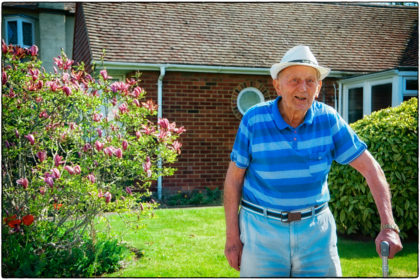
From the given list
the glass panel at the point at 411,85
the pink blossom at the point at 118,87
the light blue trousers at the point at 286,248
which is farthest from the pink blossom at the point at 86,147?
the glass panel at the point at 411,85

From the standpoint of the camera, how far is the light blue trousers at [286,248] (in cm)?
240

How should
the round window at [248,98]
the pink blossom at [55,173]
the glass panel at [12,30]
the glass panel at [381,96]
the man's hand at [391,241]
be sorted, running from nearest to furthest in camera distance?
1. the man's hand at [391,241]
2. the pink blossom at [55,173]
3. the round window at [248,98]
4. the glass panel at [381,96]
5. the glass panel at [12,30]

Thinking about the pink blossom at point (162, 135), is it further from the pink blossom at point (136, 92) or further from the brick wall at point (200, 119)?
the brick wall at point (200, 119)

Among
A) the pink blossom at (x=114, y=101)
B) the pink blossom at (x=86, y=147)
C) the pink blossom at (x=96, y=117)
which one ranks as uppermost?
the pink blossom at (x=114, y=101)

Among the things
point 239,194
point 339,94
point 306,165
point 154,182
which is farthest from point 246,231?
point 339,94

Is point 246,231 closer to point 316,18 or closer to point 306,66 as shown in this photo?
point 306,66

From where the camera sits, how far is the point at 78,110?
477cm

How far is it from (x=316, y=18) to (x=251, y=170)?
1149 cm

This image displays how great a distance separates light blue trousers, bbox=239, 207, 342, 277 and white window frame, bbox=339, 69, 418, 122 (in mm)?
8349

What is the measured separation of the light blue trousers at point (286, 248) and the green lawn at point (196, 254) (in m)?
2.15

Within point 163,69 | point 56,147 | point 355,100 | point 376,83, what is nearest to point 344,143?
point 56,147

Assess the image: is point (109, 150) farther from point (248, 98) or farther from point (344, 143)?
point (248, 98)

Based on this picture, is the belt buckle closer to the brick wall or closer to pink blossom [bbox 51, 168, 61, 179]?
pink blossom [bbox 51, 168, 61, 179]

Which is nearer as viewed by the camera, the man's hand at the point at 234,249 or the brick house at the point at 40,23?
the man's hand at the point at 234,249
